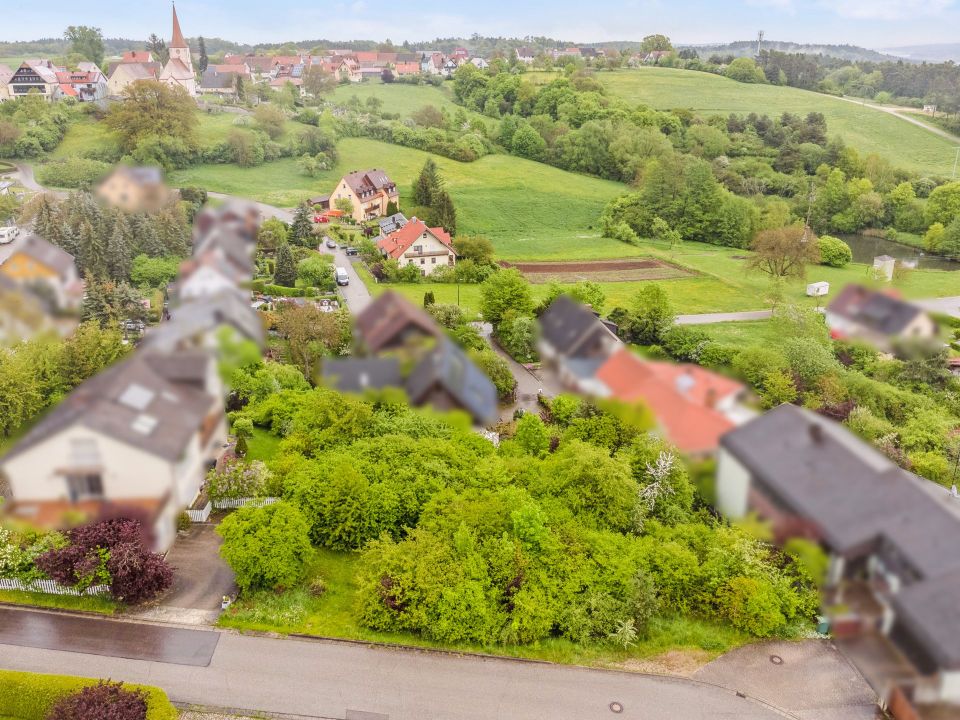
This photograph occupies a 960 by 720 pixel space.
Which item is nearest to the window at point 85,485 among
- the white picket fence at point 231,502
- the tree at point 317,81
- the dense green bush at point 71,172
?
the dense green bush at point 71,172

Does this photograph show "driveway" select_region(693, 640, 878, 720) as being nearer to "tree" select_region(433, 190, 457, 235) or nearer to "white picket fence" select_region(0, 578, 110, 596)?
"white picket fence" select_region(0, 578, 110, 596)

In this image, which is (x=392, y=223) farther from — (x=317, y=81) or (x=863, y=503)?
(x=317, y=81)

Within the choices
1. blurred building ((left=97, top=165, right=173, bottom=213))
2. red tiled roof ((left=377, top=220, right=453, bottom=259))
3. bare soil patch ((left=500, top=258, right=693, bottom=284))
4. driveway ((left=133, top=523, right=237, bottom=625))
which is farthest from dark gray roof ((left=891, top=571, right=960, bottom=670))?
bare soil patch ((left=500, top=258, right=693, bottom=284))

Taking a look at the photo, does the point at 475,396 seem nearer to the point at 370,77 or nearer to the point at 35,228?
the point at 35,228

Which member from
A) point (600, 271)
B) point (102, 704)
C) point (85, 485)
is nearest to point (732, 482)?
point (85, 485)

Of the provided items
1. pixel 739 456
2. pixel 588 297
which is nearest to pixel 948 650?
pixel 739 456

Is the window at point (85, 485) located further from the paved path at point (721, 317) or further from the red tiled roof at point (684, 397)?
the paved path at point (721, 317)
